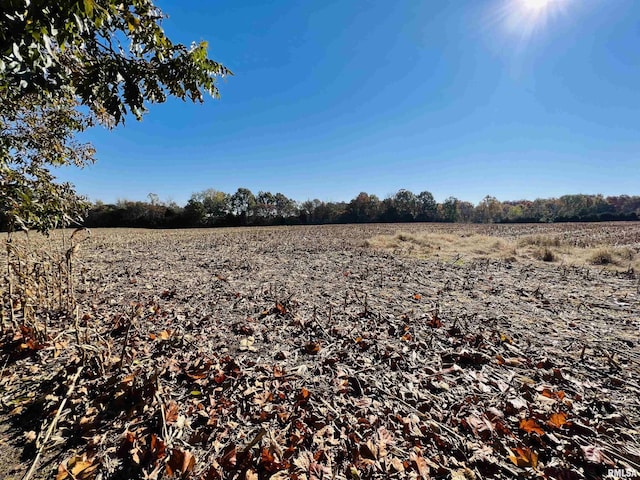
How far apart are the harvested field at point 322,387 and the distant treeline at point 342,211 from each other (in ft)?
146

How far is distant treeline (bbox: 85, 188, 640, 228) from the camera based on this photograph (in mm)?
43250

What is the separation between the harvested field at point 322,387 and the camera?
1911 mm

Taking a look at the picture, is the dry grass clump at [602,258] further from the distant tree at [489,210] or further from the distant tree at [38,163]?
the distant tree at [489,210]

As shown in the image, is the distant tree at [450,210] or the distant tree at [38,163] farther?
the distant tree at [450,210]

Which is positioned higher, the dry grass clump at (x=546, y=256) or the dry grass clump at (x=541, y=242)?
the dry grass clump at (x=541, y=242)

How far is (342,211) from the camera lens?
54875 mm

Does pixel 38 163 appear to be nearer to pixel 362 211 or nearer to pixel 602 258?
pixel 602 258

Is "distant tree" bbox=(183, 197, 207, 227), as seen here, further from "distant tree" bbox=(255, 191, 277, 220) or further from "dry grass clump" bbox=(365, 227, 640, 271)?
"dry grass clump" bbox=(365, 227, 640, 271)

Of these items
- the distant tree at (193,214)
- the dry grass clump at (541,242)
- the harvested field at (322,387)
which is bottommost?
the harvested field at (322,387)

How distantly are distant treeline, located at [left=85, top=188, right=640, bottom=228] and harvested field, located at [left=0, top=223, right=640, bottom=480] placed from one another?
44594mm

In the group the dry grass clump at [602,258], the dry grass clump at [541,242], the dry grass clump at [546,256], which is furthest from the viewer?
the dry grass clump at [541,242]

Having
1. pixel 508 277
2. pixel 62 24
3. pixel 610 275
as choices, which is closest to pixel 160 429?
pixel 62 24

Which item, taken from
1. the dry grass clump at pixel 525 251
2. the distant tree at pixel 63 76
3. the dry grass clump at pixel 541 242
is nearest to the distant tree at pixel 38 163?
the distant tree at pixel 63 76

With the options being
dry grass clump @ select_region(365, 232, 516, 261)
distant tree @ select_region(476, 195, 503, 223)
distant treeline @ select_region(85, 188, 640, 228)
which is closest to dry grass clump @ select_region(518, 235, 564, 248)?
dry grass clump @ select_region(365, 232, 516, 261)
